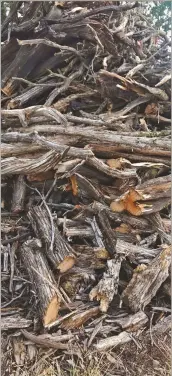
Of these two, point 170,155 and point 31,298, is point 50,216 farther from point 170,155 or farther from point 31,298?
point 170,155

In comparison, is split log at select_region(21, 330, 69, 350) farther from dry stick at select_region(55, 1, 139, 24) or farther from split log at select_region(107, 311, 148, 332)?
dry stick at select_region(55, 1, 139, 24)

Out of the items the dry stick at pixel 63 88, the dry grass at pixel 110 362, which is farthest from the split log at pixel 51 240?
the dry stick at pixel 63 88

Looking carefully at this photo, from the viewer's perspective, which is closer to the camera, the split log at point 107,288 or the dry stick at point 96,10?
the split log at point 107,288

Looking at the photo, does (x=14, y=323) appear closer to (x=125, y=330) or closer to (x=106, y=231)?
(x=125, y=330)

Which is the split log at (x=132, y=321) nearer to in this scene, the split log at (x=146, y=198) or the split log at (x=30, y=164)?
the split log at (x=146, y=198)

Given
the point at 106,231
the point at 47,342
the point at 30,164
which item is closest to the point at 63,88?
the point at 30,164

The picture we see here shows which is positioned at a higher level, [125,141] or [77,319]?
[125,141]

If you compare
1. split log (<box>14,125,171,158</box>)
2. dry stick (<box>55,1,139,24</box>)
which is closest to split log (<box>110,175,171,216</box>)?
split log (<box>14,125,171,158</box>)
